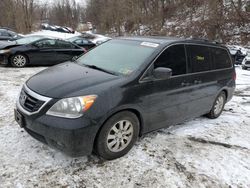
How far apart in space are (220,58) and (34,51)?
7.19 m

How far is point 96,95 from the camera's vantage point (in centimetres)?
321

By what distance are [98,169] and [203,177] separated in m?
1.35

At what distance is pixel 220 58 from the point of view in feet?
17.8

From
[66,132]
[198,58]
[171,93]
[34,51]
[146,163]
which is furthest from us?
[34,51]

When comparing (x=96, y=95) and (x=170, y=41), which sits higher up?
(x=170, y=41)

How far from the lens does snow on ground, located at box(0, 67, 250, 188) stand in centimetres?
318

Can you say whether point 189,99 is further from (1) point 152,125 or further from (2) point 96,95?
(2) point 96,95

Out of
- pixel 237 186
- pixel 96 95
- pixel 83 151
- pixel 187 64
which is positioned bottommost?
pixel 237 186

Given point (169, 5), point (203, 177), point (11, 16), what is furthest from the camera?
point (169, 5)

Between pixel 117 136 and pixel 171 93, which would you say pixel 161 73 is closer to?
pixel 171 93

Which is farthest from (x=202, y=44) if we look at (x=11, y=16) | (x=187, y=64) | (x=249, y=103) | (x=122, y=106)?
(x=11, y=16)

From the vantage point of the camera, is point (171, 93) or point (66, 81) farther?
point (171, 93)

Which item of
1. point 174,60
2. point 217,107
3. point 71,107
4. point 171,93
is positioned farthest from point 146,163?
point 217,107

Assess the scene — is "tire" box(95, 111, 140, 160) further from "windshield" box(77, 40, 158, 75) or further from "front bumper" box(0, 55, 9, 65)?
"front bumper" box(0, 55, 9, 65)
